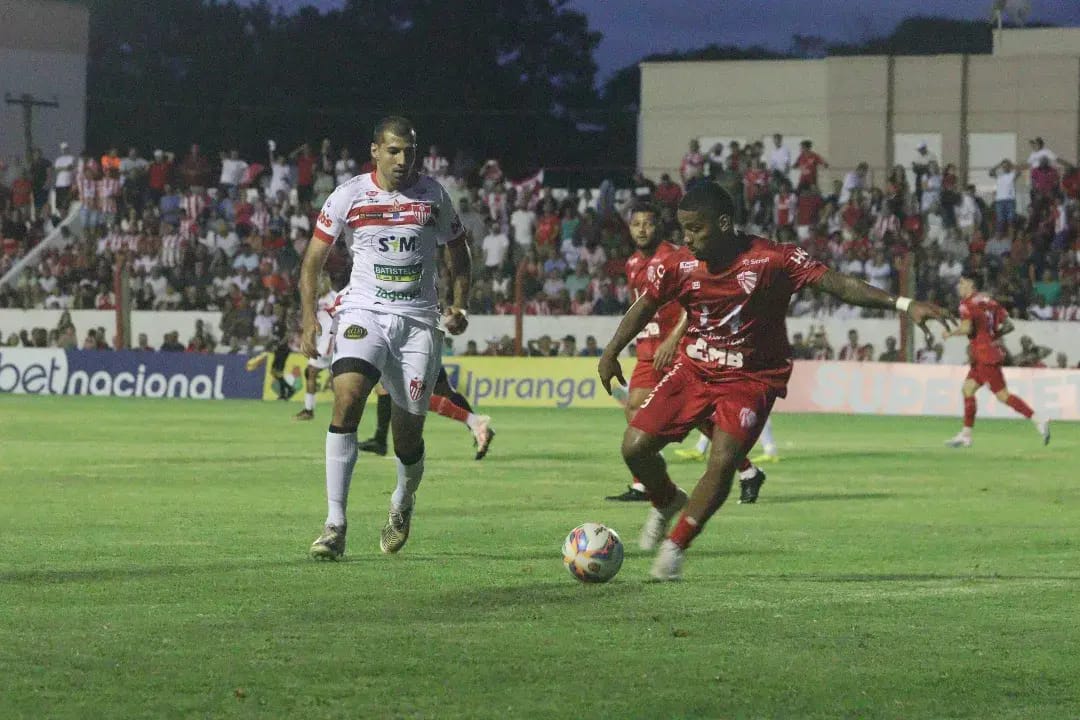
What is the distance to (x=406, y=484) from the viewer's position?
34.4 feet

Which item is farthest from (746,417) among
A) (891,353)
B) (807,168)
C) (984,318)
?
(807,168)

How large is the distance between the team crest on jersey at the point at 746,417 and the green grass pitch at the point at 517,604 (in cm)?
79

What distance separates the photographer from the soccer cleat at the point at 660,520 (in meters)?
10.2

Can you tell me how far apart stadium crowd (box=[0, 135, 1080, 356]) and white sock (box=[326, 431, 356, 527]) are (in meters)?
21.6

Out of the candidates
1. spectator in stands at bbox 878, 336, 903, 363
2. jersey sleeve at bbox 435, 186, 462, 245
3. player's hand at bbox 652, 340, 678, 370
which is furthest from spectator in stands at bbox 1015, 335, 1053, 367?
jersey sleeve at bbox 435, 186, 462, 245

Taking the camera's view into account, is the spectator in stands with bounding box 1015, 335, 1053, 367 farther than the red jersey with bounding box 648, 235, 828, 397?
Yes

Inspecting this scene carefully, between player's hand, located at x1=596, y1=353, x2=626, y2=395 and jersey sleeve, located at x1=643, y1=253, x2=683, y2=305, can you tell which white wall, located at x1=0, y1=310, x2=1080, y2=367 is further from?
jersey sleeve, located at x1=643, y1=253, x2=683, y2=305

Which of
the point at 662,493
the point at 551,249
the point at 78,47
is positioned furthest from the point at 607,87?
the point at 662,493

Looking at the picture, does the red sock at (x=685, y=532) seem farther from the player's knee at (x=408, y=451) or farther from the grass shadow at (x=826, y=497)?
the grass shadow at (x=826, y=497)

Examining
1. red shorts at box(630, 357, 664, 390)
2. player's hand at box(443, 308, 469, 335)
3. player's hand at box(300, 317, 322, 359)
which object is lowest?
red shorts at box(630, 357, 664, 390)

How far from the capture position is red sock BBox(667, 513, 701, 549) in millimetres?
9180

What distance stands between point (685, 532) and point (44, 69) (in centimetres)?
4770

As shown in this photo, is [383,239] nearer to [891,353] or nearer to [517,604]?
[517,604]

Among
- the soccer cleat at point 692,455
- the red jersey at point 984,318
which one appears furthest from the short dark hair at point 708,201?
the red jersey at point 984,318
